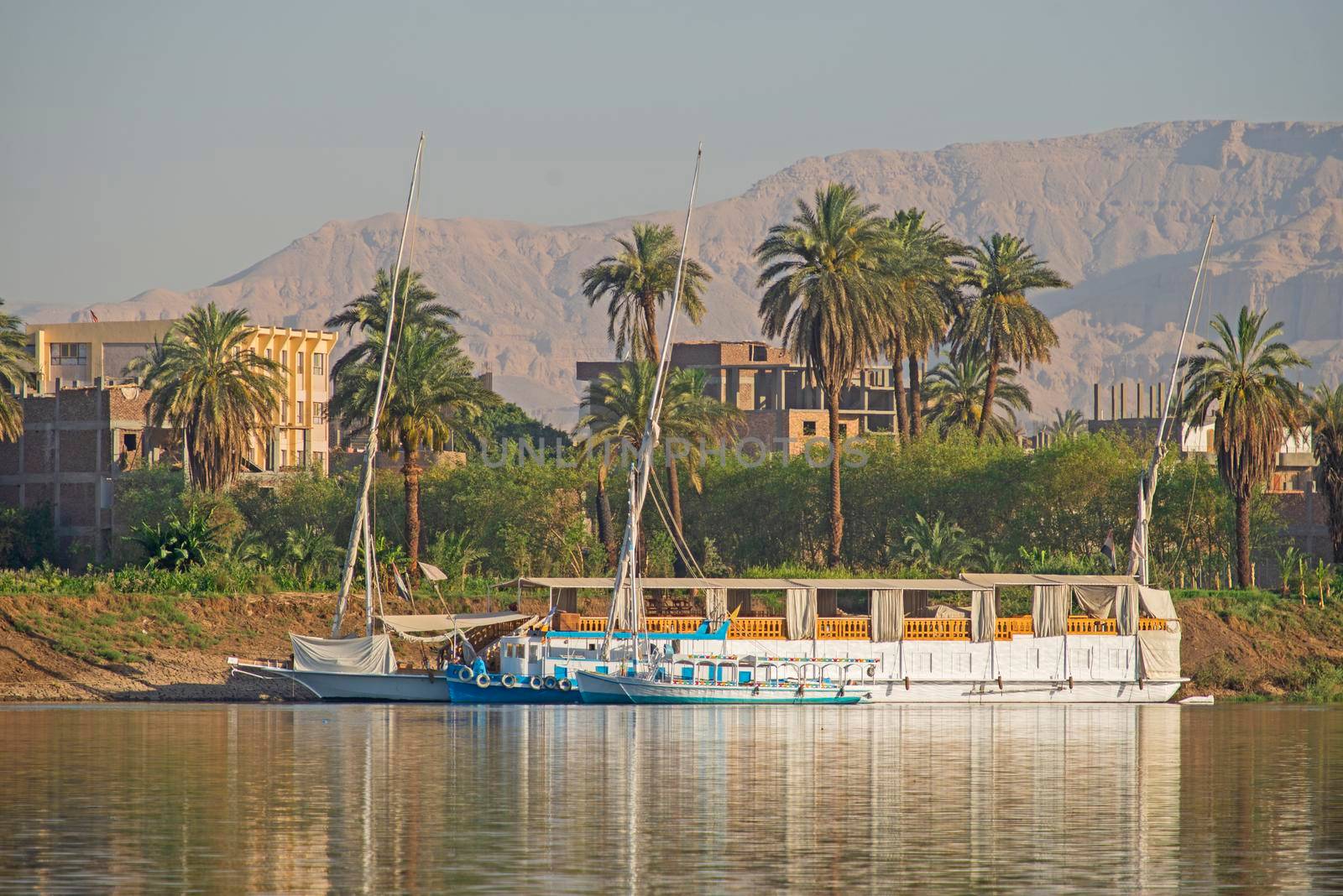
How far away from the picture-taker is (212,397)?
288 ft

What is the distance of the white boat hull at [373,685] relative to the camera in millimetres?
67750

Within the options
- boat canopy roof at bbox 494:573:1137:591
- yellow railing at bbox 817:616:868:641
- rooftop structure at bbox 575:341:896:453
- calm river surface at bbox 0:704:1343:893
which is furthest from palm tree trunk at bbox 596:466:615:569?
rooftop structure at bbox 575:341:896:453

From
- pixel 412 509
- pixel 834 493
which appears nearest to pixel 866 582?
pixel 834 493

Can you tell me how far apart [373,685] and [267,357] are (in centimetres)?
7600

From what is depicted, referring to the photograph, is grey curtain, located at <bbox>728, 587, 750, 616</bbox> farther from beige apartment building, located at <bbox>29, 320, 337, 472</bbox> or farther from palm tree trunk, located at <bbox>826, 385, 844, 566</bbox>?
beige apartment building, located at <bbox>29, 320, 337, 472</bbox>

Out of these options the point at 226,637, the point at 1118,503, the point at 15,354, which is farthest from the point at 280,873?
the point at 15,354

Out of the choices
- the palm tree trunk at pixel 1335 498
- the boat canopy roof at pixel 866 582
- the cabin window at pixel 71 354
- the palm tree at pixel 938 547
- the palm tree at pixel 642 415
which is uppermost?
the cabin window at pixel 71 354

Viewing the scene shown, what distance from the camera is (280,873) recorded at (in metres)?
25.1

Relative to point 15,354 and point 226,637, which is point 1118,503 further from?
point 15,354

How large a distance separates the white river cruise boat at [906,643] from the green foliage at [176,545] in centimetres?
1524

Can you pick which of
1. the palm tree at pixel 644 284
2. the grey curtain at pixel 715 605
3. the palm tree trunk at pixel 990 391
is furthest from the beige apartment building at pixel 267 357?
the grey curtain at pixel 715 605

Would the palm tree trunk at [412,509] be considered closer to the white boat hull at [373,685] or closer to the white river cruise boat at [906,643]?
the white river cruise boat at [906,643]

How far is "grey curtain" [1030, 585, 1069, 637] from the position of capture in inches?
2891

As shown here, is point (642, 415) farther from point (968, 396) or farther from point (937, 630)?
point (968, 396)
